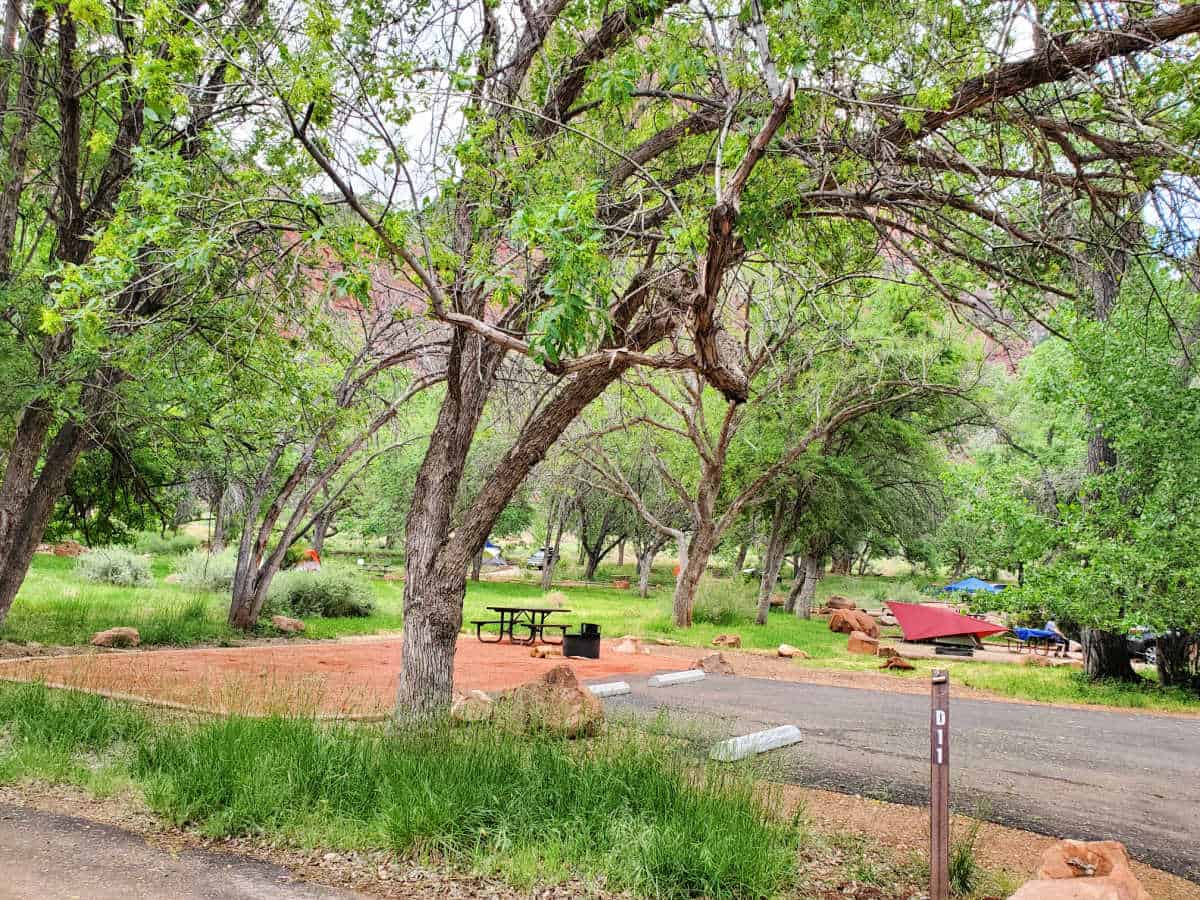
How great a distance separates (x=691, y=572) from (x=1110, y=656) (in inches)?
394

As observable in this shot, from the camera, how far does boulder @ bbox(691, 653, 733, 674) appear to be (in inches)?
546

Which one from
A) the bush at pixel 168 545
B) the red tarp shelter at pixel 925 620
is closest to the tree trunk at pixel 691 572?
the red tarp shelter at pixel 925 620

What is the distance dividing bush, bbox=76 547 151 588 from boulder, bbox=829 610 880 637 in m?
19.7

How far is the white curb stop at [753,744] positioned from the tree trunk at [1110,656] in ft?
29.0

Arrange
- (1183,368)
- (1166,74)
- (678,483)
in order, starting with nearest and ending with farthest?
(1166,74) → (1183,368) → (678,483)

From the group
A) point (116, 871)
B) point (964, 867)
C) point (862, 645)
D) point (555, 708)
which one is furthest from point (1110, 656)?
point (116, 871)

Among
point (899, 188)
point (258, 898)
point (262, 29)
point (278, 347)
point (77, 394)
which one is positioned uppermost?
point (262, 29)

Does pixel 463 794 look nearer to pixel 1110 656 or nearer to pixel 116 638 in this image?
pixel 116 638

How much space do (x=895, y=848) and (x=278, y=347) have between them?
704 centimetres

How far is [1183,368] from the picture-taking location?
1195cm

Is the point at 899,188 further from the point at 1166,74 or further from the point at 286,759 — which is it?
the point at 286,759

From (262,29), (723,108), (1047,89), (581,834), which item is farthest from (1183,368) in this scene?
(262,29)

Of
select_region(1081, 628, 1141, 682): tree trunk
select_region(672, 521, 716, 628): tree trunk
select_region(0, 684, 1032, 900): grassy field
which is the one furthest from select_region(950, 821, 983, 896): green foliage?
select_region(672, 521, 716, 628): tree trunk

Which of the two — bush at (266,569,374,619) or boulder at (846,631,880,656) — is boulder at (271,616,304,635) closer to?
bush at (266,569,374,619)
